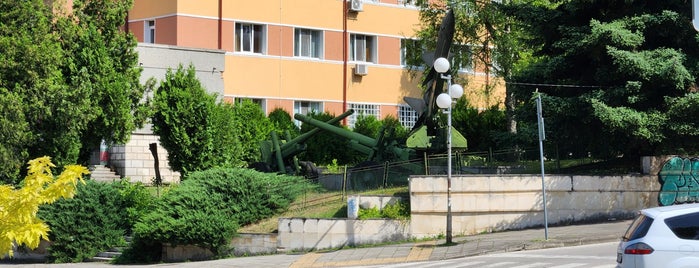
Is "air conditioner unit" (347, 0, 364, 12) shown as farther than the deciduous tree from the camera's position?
Yes

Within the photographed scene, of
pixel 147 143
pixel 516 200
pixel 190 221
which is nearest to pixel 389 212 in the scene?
pixel 516 200

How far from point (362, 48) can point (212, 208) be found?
2080 centimetres

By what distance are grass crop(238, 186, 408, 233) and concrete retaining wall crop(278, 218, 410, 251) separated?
0.90 metres

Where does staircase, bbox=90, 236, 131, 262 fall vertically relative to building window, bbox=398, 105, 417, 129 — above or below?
below

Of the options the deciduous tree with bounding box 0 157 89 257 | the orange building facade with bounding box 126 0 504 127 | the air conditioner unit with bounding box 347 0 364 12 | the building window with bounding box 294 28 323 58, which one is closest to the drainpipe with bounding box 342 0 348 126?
the orange building facade with bounding box 126 0 504 127

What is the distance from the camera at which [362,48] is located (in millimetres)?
48031

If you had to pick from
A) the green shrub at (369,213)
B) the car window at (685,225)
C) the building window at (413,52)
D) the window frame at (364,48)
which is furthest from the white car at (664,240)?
the window frame at (364,48)

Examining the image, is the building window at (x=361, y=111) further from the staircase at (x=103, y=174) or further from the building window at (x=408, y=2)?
the staircase at (x=103, y=174)

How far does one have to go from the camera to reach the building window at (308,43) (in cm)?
4597

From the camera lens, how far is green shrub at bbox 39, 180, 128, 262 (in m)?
29.6

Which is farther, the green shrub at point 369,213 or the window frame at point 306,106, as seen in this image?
the window frame at point 306,106

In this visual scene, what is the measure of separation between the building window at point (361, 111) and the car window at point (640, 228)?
3176cm

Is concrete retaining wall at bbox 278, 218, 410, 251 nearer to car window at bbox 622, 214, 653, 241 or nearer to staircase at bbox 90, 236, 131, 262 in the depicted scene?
staircase at bbox 90, 236, 131, 262

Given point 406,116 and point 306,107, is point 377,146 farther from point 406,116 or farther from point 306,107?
point 406,116
